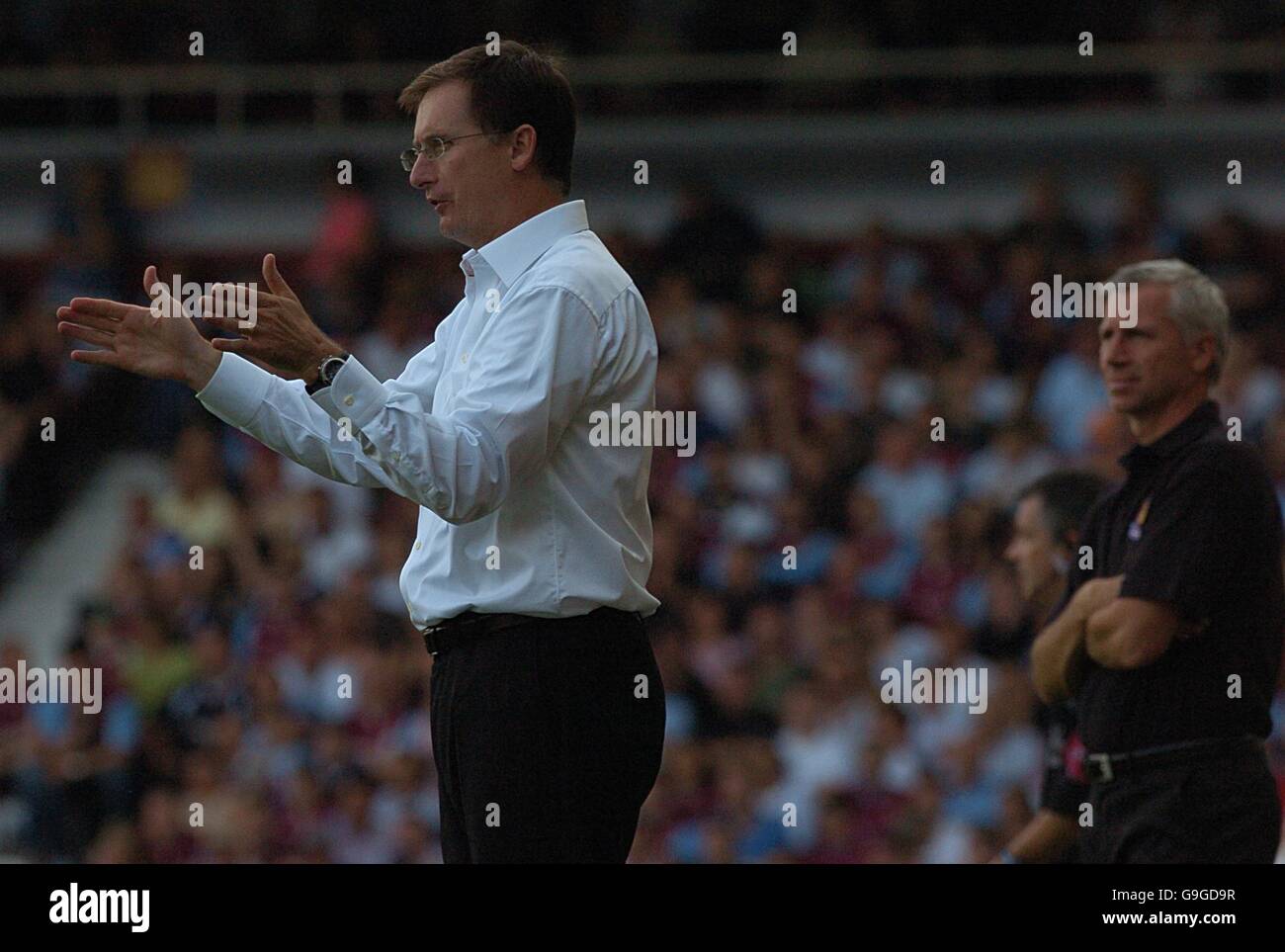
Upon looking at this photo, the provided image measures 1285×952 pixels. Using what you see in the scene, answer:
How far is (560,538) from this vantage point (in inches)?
132

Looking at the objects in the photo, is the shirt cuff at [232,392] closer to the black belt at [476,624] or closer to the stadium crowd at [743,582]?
the black belt at [476,624]

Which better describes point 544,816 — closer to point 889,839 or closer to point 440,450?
point 440,450

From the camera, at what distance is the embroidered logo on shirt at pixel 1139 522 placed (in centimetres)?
398

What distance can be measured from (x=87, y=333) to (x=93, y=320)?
0.08 feet

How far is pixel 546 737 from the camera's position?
10.8ft

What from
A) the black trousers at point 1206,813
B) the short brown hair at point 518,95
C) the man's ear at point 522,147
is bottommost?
the black trousers at point 1206,813

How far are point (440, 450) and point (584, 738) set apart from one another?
21.0 inches

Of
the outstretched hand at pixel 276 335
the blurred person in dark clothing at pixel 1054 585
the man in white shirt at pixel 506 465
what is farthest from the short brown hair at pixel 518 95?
the blurred person in dark clothing at pixel 1054 585

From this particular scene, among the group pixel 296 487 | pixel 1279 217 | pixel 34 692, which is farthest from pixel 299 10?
pixel 1279 217

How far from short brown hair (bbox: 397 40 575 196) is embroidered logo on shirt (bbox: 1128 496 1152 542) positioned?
1.30 meters

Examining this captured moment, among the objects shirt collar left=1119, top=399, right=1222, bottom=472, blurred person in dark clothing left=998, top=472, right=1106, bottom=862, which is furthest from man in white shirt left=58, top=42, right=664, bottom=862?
blurred person in dark clothing left=998, top=472, right=1106, bottom=862

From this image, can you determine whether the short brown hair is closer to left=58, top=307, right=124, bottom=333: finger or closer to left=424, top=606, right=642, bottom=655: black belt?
left=58, top=307, right=124, bottom=333: finger

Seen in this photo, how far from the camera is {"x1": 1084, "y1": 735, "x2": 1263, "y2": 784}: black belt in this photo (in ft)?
12.4

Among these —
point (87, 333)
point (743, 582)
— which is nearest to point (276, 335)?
point (87, 333)
